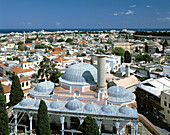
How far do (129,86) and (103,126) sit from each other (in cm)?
1116

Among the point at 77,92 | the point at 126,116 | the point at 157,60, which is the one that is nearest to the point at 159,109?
the point at 126,116

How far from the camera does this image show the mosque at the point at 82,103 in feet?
54.4

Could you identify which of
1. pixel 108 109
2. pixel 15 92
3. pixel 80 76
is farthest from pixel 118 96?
pixel 15 92

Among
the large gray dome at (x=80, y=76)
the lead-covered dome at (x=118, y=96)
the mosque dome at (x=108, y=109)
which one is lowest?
the mosque dome at (x=108, y=109)

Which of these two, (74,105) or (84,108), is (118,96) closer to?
(84,108)

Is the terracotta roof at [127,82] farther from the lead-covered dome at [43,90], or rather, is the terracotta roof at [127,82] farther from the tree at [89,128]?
the tree at [89,128]

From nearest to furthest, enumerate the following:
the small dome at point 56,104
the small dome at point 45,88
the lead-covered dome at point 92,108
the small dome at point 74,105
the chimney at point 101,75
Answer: the lead-covered dome at point 92,108
the small dome at point 74,105
the small dome at point 56,104
the chimney at point 101,75
the small dome at point 45,88

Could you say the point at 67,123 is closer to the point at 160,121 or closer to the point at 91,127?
the point at 91,127

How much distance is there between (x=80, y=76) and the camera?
761 inches

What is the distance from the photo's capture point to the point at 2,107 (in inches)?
618

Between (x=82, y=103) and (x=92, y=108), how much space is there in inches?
65.2

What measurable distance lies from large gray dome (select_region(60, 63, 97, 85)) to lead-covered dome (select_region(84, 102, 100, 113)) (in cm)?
271

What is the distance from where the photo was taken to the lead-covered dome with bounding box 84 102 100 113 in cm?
1667

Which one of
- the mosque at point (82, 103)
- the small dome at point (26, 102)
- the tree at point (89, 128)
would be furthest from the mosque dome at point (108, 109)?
the small dome at point (26, 102)
